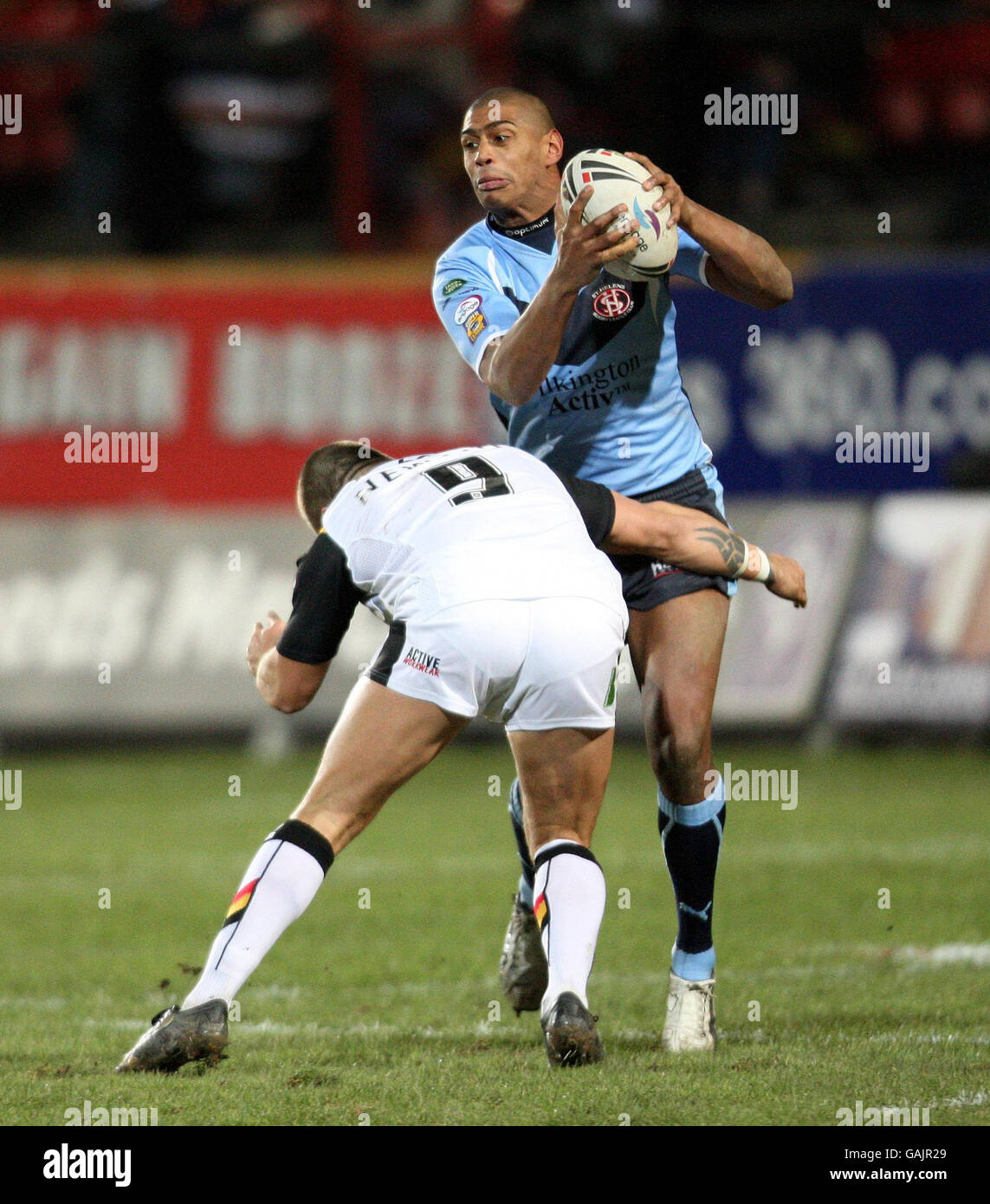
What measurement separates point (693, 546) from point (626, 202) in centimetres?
97

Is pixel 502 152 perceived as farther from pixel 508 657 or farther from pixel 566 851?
pixel 566 851

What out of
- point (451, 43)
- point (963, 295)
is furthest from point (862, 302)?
point (451, 43)

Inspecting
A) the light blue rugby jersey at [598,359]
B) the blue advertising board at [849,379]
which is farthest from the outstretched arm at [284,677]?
the blue advertising board at [849,379]

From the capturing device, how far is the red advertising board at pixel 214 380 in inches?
473

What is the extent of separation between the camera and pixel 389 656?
13.8 ft

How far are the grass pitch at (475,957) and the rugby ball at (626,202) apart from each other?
197 centimetres

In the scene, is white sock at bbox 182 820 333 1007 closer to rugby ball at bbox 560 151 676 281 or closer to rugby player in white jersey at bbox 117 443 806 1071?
rugby player in white jersey at bbox 117 443 806 1071

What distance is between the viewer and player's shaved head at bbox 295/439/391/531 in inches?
179

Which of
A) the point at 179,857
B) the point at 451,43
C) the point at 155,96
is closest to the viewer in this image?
the point at 179,857

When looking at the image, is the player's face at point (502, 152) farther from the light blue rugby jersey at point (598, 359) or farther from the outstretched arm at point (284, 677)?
the outstretched arm at point (284, 677)

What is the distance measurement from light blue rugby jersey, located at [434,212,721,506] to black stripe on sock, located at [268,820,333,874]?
1.33 meters

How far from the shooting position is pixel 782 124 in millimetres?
15305
